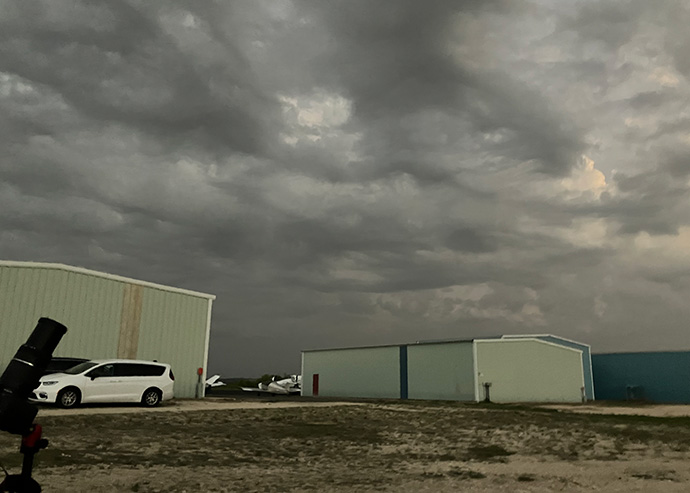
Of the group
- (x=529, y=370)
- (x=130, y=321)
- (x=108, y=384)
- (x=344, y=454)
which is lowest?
(x=344, y=454)

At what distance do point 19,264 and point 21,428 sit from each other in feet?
74.3

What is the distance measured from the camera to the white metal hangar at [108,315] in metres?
23.9

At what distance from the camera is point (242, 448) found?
39.5 ft

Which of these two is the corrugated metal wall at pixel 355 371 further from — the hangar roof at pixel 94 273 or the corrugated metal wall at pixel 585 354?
the hangar roof at pixel 94 273

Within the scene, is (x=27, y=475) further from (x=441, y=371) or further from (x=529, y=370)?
(x=529, y=370)

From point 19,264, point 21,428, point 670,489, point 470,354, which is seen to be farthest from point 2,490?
point 470,354

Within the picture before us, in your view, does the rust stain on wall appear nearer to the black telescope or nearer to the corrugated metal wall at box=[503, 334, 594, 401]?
the black telescope

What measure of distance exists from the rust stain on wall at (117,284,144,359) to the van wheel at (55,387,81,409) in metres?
7.18

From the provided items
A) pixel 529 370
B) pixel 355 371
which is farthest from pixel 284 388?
pixel 529 370

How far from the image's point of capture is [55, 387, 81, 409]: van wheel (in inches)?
763

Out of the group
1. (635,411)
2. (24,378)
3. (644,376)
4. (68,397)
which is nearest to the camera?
(24,378)

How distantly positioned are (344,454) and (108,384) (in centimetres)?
1193

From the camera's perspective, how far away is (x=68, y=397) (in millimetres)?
19562

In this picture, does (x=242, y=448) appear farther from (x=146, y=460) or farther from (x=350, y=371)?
(x=350, y=371)
